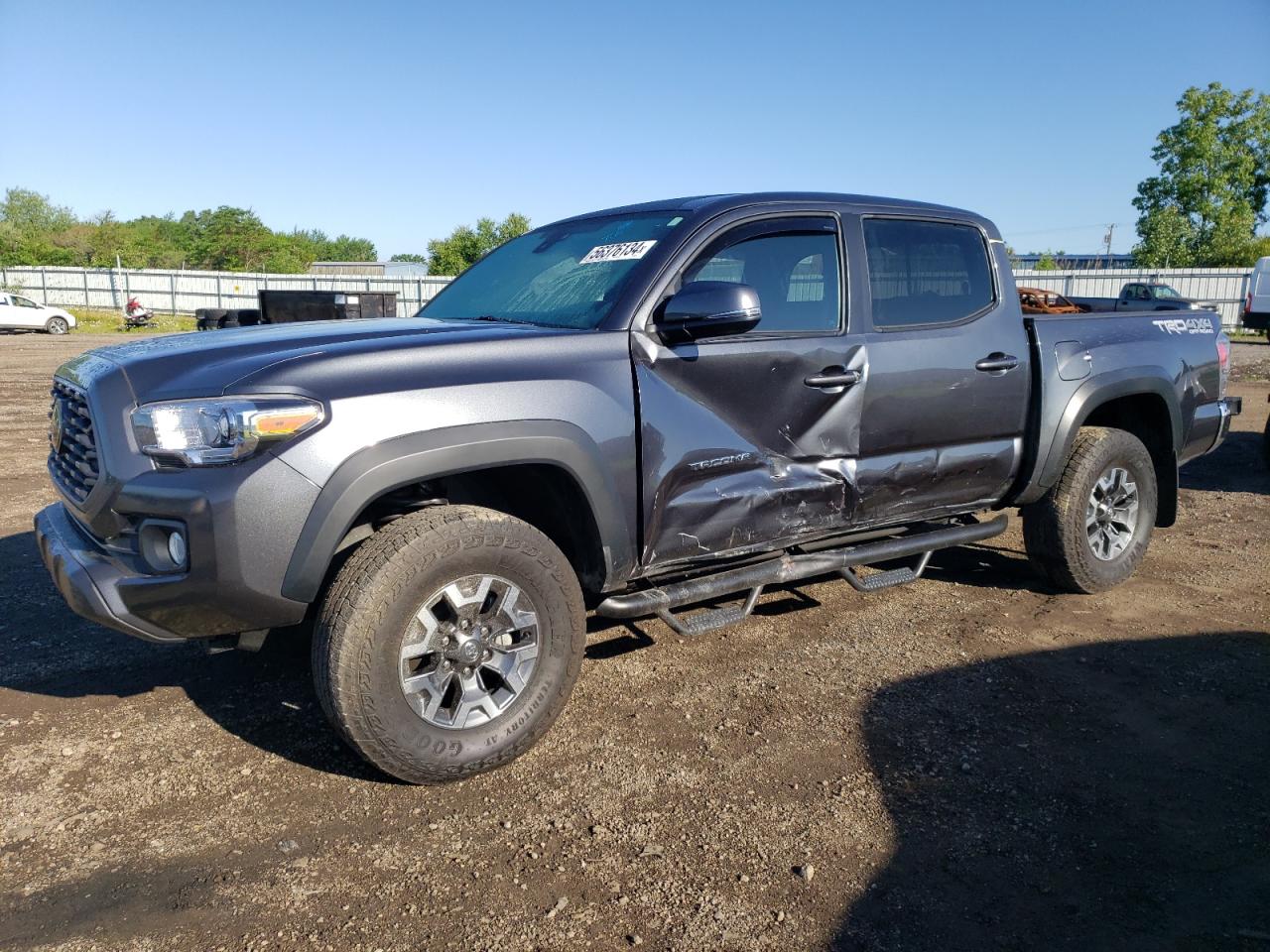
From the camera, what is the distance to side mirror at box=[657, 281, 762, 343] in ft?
10.4

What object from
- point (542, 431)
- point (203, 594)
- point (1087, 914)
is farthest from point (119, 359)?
point (1087, 914)

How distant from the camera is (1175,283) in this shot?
3566 cm

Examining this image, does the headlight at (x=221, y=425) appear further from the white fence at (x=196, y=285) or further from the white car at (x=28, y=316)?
the white fence at (x=196, y=285)

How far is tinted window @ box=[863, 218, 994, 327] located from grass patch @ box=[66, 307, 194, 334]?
3192 cm

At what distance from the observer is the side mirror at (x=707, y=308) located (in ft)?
10.4

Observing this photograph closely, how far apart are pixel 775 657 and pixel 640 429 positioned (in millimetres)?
1415

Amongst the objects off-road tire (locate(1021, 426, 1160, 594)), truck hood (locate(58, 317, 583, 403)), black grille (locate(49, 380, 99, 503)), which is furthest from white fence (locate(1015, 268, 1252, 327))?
black grille (locate(49, 380, 99, 503))

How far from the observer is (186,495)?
2.56 meters

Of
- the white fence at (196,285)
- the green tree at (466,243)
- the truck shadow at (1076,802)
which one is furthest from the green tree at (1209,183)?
the truck shadow at (1076,802)

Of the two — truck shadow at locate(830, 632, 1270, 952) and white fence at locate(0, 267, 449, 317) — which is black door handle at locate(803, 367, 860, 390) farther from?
white fence at locate(0, 267, 449, 317)

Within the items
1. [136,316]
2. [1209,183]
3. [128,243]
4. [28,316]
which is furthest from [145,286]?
[1209,183]

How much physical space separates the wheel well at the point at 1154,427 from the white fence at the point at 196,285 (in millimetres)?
33871

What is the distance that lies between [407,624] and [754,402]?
151cm

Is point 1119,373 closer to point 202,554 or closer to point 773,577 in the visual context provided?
point 773,577
